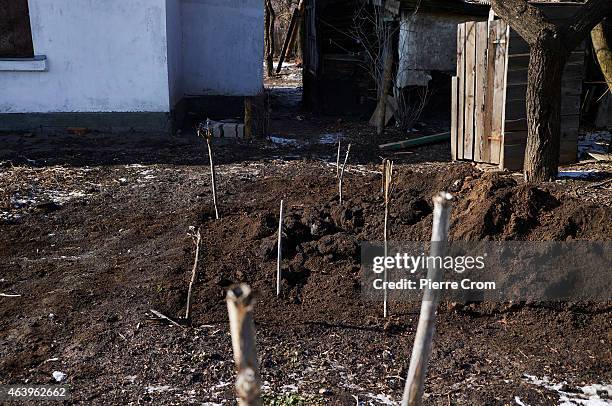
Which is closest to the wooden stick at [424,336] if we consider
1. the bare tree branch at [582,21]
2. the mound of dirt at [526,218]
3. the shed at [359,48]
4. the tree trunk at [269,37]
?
the mound of dirt at [526,218]

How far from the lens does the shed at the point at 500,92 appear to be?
24.8 ft

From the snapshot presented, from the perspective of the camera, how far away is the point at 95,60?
10305 millimetres

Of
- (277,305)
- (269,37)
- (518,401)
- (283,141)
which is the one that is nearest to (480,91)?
(283,141)

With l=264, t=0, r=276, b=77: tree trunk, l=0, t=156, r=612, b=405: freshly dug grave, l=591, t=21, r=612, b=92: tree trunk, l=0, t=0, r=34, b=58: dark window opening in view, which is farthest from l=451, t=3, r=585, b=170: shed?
l=264, t=0, r=276, b=77: tree trunk

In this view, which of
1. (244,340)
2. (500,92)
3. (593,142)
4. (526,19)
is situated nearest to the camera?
(244,340)

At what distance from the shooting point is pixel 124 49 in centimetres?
1026

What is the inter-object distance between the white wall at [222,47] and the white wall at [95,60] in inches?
69.8

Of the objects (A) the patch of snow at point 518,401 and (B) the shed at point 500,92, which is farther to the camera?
(B) the shed at point 500,92

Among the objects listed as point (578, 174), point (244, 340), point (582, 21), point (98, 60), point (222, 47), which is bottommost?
point (578, 174)

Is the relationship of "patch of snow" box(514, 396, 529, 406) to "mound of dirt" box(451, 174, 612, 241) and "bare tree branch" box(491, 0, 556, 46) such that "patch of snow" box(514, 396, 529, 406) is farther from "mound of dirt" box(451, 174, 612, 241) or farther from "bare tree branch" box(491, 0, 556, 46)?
"bare tree branch" box(491, 0, 556, 46)

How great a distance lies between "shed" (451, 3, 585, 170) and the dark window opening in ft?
22.2

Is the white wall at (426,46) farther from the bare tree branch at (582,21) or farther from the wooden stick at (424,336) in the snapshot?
the wooden stick at (424,336)

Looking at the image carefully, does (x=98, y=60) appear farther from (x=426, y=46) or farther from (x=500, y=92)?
(x=500, y=92)

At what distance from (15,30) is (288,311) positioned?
833 centimetres
